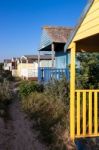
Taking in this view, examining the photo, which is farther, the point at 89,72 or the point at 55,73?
the point at 55,73

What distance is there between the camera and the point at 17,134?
9812 millimetres

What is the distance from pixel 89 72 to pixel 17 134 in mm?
3855

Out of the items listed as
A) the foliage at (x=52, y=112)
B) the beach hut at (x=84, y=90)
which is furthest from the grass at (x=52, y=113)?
the beach hut at (x=84, y=90)

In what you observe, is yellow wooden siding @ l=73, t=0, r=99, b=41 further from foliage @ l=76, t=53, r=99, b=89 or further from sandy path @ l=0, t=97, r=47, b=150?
foliage @ l=76, t=53, r=99, b=89

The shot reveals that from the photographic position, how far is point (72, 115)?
7523mm

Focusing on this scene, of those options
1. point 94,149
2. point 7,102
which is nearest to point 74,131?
point 94,149

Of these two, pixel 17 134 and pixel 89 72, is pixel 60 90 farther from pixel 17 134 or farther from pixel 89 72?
pixel 17 134

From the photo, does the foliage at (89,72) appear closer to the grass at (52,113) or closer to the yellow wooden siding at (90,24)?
the grass at (52,113)

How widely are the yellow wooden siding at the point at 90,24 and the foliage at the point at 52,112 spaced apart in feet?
10.8

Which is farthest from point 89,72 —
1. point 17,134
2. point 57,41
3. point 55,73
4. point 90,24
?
point 57,41

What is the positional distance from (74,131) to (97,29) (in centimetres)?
263

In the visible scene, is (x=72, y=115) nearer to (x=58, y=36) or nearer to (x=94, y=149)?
(x=94, y=149)

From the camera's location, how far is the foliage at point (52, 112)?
30.5 feet

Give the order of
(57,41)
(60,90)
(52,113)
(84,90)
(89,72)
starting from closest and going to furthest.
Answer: (84,90), (89,72), (52,113), (60,90), (57,41)
